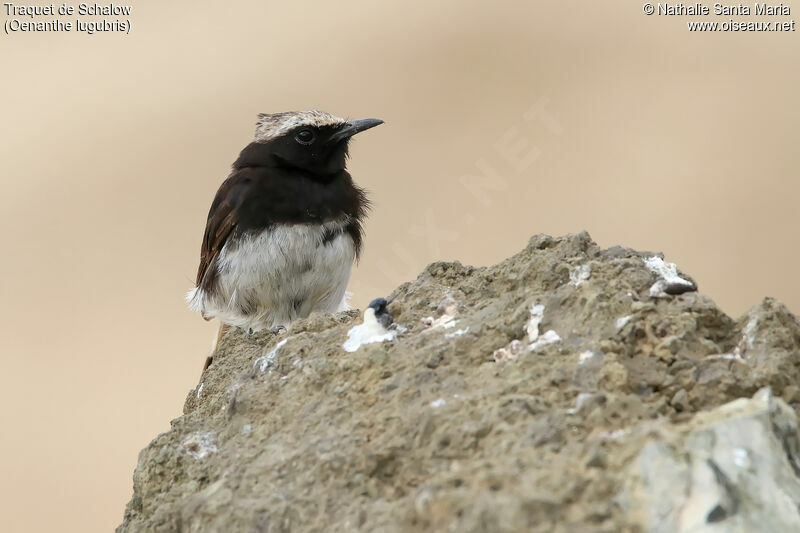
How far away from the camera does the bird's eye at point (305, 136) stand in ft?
25.8

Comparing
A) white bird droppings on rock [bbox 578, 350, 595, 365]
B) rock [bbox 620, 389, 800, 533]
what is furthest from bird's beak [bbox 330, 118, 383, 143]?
rock [bbox 620, 389, 800, 533]

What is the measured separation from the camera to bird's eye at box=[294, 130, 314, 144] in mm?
7852

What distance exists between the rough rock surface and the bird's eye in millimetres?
4338

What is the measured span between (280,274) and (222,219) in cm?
67

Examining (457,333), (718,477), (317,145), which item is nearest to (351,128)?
(317,145)

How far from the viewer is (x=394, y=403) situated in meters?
2.85

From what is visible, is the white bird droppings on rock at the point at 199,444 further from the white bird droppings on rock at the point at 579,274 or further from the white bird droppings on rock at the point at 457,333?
the white bird droppings on rock at the point at 579,274

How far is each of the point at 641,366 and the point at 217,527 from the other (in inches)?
48.7

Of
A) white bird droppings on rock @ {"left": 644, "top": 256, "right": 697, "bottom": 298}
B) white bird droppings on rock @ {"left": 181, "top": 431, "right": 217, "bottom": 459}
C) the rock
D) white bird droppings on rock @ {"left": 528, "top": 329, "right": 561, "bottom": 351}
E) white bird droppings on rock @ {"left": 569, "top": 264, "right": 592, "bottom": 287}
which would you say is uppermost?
white bird droppings on rock @ {"left": 569, "top": 264, "right": 592, "bottom": 287}

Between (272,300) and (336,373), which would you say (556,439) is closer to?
(336,373)

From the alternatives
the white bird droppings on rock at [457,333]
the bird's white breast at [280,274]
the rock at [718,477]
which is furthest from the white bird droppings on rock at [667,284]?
the bird's white breast at [280,274]

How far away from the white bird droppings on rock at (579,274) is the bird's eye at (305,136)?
4870 mm

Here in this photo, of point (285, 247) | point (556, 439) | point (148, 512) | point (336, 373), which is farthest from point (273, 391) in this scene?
point (285, 247)

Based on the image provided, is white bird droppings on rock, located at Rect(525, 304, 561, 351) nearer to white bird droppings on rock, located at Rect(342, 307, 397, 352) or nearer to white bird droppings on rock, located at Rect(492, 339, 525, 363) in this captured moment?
white bird droppings on rock, located at Rect(492, 339, 525, 363)
